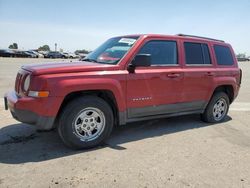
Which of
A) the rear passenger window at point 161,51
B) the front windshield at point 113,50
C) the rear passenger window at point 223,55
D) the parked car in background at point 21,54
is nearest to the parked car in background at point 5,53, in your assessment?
the parked car in background at point 21,54

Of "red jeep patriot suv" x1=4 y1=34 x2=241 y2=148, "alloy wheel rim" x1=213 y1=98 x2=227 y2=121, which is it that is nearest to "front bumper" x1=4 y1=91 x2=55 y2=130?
"red jeep patriot suv" x1=4 y1=34 x2=241 y2=148

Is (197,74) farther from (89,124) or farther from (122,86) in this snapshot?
(89,124)

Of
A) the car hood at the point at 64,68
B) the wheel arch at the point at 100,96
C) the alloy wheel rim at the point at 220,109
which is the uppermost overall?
the car hood at the point at 64,68

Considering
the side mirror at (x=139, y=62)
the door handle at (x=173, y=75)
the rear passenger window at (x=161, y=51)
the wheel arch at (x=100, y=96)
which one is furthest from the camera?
the door handle at (x=173, y=75)

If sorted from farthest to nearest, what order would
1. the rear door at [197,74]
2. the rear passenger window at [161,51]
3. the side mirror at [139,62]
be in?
Answer: the rear door at [197,74] < the rear passenger window at [161,51] < the side mirror at [139,62]

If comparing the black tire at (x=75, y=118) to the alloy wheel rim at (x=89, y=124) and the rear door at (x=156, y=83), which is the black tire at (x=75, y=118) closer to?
the alloy wheel rim at (x=89, y=124)

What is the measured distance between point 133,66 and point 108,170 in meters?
1.85

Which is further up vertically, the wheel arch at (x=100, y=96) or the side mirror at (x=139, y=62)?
the side mirror at (x=139, y=62)

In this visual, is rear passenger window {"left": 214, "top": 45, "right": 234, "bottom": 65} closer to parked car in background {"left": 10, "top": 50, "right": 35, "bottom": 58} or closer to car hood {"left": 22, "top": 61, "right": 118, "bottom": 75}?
car hood {"left": 22, "top": 61, "right": 118, "bottom": 75}

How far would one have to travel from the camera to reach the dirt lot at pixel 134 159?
3369 mm

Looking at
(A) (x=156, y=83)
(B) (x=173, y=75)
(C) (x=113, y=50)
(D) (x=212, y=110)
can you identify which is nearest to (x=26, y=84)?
(C) (x=113, y=50)

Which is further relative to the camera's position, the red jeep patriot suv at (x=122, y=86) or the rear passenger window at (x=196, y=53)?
the rear passenger window at (x=196, y=53)

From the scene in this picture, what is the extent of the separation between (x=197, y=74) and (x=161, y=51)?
1028 mm

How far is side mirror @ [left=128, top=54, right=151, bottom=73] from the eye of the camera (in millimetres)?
4505
